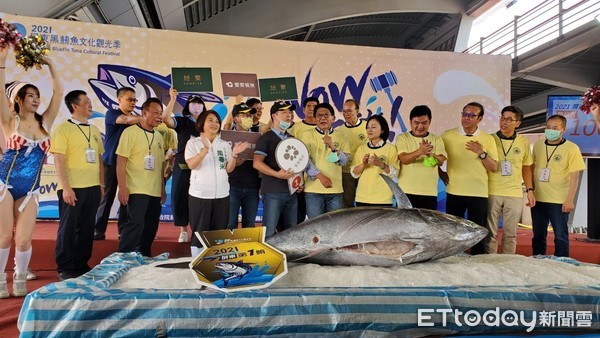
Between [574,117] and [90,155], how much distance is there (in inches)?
266

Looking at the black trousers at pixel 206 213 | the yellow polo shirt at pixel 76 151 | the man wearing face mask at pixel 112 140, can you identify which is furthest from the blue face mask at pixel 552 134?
the yellow polo shirt at pixel 76 151

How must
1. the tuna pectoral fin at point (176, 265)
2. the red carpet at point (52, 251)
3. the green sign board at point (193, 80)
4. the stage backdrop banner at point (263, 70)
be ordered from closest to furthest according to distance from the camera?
the tuna pectoral fin at point (176, 265) < the red carpet at point (52, 251) < the green sign board at point (193, 80) < the stage backdrop banner at point (263, 70)

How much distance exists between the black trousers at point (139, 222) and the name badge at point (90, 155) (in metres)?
0.41

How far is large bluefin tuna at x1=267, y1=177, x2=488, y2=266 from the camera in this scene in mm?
1972

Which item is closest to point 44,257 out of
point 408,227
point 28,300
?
point 28,300

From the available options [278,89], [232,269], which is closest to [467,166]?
[278,89]

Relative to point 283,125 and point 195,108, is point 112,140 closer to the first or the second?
point 195,108

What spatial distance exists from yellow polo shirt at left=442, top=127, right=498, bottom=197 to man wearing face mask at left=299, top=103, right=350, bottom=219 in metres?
1.00

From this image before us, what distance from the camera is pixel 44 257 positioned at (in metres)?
3.88

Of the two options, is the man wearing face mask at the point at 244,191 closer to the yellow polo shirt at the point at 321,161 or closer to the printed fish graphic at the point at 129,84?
the yellow polo shirt at the point at 321,161

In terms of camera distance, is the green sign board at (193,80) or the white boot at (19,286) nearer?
the white boot at (19,286)

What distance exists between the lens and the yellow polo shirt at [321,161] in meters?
3.43

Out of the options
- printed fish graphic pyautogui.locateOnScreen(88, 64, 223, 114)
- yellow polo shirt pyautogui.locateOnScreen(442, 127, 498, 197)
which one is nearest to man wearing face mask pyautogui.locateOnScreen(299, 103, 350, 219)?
yellow polo shirt pyautogui.locateOnScreen(442, 127, 498, 197)

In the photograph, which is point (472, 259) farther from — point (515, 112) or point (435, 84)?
point (435, 84)
